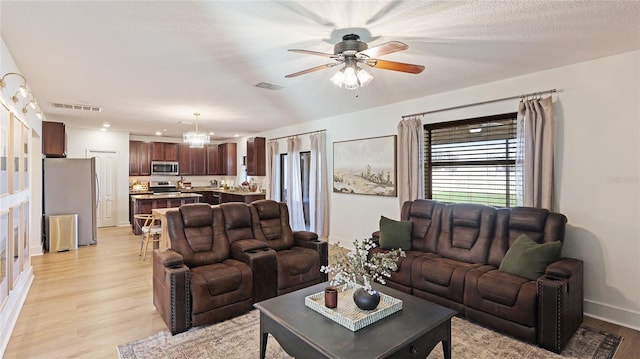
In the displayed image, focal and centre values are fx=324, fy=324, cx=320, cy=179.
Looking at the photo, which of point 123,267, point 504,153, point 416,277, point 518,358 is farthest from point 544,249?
point 123,267

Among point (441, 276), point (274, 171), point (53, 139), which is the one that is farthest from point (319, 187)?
point (53, 139)

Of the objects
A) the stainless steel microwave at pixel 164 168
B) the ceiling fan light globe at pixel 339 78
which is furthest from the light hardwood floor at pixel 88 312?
A: the stainless steel microwave at pixel 164 168

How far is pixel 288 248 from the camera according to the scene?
4258mm

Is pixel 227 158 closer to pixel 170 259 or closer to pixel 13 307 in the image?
pixel 13 307

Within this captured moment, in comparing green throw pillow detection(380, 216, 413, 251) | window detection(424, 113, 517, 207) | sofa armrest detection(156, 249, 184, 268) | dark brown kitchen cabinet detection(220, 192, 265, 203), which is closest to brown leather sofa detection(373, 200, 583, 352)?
green throw pillow detection(380, 216, 413, 251)

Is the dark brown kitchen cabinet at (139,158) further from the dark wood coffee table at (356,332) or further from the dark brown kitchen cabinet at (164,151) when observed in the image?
the dark wood coffee table at (356,332)

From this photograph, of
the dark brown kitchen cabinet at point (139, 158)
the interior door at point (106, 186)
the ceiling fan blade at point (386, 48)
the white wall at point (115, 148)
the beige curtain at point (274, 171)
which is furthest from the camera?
the dark brown kitchen cabinet at point (139, 158)

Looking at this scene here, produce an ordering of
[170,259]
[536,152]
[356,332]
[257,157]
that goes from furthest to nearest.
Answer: [257,157] → [536,152] → [170,259] → [356,332]

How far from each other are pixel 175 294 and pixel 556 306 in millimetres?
3187

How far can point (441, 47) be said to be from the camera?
9.62 ft

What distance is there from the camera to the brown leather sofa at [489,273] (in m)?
2.68

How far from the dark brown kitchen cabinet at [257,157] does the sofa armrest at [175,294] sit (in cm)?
542

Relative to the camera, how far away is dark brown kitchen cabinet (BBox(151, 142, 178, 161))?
941 cm

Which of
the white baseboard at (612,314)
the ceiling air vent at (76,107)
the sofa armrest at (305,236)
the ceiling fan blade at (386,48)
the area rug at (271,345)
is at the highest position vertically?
the ceiling air vent at (76,107)
